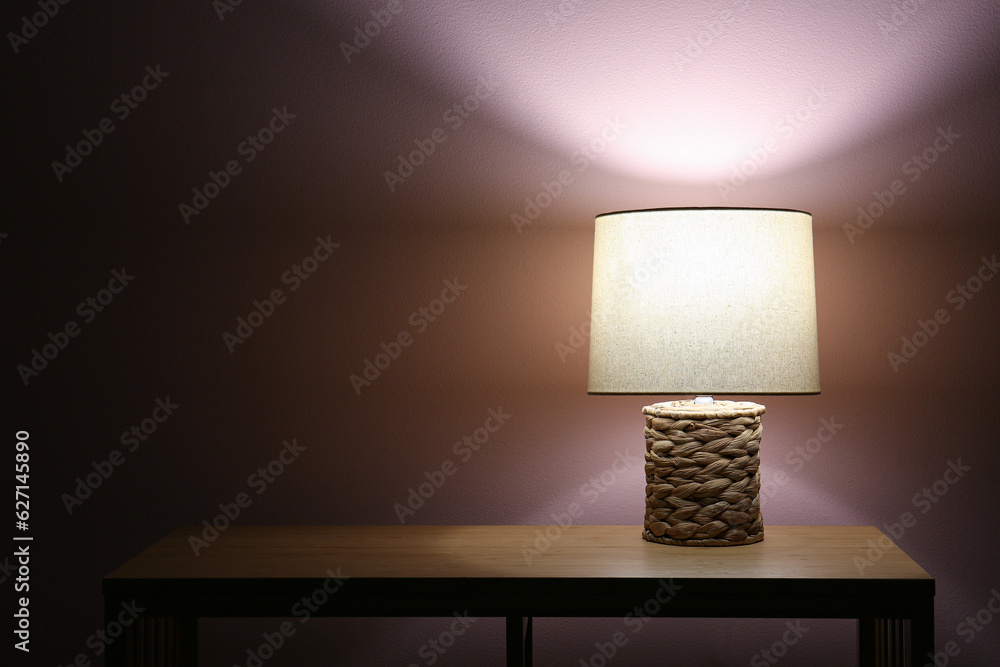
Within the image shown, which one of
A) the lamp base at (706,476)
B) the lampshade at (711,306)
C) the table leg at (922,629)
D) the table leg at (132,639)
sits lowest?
the table leg at (132,639)

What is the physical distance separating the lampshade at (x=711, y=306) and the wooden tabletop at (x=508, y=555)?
10.7 inches

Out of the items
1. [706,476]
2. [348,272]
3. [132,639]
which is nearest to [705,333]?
[706,476]

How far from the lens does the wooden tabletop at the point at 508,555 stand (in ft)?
4.41

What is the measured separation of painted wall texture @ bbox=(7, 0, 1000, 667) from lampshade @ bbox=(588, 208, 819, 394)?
370mm

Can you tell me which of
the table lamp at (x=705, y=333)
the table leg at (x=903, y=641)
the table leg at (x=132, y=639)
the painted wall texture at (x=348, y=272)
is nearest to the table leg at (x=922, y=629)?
the table leg at (x=903, y=641)

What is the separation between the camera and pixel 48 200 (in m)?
1.85

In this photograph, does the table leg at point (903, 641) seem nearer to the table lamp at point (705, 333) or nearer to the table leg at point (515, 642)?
the table lamp at point (705, 333)

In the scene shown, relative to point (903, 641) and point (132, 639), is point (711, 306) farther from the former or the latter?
point (132, 639)

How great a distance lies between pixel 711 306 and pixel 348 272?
780mm

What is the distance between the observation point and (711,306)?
4.67 feet

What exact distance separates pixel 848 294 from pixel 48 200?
1.65m

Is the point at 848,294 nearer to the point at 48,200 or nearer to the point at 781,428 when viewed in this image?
the point at 781,428

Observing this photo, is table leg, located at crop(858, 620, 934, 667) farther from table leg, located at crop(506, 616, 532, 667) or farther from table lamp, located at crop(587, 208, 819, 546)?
table leg, located at crop(506, 616, 532, 667)

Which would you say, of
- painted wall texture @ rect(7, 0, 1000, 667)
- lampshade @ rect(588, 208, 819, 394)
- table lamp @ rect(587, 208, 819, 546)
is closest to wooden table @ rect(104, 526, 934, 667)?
table lamp @ rect(587, 208, 819, 546)
